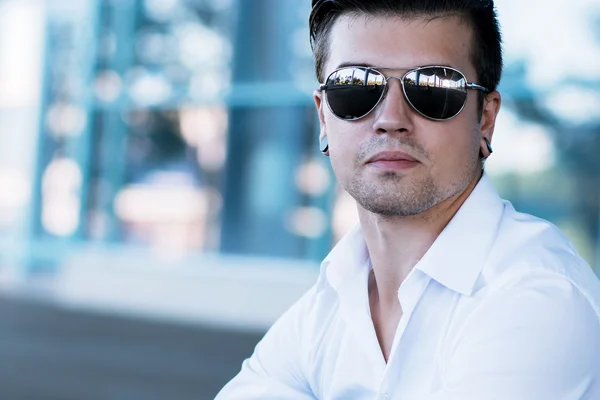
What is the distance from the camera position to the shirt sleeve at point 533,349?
54.8 inches

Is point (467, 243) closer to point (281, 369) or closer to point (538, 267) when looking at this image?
point (538, 267)

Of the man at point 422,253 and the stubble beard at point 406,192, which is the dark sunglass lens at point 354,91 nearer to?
the man at point 422,253

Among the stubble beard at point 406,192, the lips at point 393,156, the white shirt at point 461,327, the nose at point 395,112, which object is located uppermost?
the nose at point 395,112

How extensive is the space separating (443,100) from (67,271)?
9.65 metres

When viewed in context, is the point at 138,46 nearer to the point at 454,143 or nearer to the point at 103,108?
the point at 103,108

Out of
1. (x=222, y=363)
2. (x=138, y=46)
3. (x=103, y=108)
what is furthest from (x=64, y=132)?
(x=222, y=363)

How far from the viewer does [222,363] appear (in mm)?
6566

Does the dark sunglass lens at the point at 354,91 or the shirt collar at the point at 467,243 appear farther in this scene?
the dark sunglass lens at the point at 354,91

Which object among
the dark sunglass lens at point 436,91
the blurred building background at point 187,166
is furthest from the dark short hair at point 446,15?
the blurred building background at point 187,166

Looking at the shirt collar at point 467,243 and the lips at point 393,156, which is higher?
the lips at point 393,156

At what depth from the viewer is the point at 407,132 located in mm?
1885

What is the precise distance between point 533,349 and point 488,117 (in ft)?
2.79

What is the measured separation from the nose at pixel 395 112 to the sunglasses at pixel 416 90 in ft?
0.04

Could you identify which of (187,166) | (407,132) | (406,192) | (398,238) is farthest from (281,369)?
(187,166)
